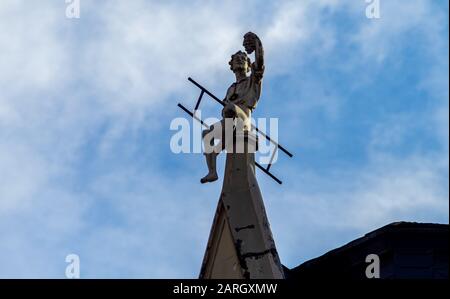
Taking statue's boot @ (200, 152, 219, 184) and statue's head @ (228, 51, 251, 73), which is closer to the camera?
statue's boot @ (200, 152, 219, 184)

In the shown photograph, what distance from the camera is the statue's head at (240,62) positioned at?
1135 inches

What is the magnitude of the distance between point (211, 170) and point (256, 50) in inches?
89.1

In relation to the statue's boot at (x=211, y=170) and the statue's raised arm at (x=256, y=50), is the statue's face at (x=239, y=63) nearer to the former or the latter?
the statue's raised arm at (x=256, y=50)

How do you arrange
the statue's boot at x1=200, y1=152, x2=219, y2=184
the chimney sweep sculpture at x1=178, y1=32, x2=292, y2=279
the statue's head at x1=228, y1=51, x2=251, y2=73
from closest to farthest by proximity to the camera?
1. the chimney sweep sculpture at x1=178, y1=32, x2=292, y2=279
2. the statue's boot at x1=200, y1=152, x2=219, y2=184
3. the statue's head at x1=228, y1=51, x2=251, y2=73

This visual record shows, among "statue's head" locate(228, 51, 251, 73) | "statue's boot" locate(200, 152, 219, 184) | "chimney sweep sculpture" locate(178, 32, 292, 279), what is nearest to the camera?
"chimney sweep sculpture" locate(178, 32, 292, 279)

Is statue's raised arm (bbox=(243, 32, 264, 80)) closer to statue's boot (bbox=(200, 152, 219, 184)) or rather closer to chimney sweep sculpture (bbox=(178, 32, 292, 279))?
chimney sweep sculpture (bbox=(178, 32, 292, 279))

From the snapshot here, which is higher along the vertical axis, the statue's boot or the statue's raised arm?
the statue's raised arm

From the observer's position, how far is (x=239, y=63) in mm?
28875

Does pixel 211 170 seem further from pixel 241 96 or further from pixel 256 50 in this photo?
pixel 256 50

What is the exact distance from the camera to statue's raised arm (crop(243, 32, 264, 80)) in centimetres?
2838

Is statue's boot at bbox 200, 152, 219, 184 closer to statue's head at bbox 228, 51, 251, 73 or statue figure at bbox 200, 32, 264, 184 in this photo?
statue figure at bbox 200, 32, 264, 184

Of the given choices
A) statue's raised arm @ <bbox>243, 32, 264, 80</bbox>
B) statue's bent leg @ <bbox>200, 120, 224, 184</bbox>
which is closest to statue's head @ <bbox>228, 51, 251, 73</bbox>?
statue's raised arm @ <bbox>243, 32, 264, 80</bbox>

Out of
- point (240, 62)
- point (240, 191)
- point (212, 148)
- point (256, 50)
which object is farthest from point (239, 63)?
point (240, 191)
